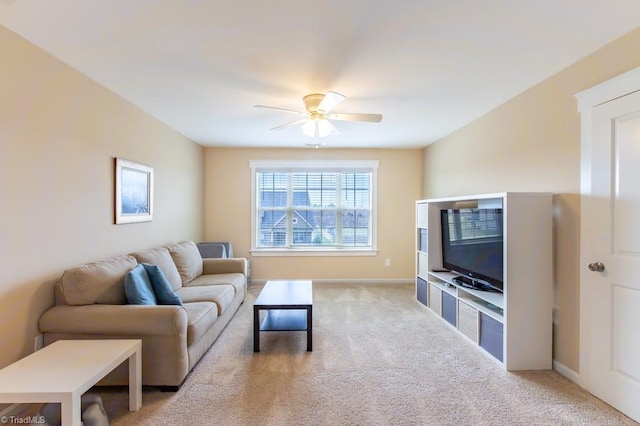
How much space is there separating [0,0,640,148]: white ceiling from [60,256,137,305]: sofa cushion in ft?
5.17

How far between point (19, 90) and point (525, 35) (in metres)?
3.28

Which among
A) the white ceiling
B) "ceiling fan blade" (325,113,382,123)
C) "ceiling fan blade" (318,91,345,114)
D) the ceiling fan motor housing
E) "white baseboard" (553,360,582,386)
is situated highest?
the white ceiling

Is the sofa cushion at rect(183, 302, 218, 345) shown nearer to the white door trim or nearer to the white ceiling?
the white ceiling

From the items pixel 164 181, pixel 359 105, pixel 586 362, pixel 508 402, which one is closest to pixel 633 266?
pixel 586 362

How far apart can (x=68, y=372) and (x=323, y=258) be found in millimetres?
4091

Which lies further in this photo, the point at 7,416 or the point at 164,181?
the point at 164,181

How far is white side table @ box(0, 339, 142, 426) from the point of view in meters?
1.53

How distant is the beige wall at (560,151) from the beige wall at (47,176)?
3.88 m

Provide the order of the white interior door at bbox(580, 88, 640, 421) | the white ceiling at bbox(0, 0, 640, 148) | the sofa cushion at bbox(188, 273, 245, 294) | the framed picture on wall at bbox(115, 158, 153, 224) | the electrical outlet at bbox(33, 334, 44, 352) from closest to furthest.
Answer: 1. the white ceiling at bbox(0, 0, 640, 148)
2. the white interior door at bbox(580, 88, 640, 421)
3. the electrical outlet at bbox(33, 334, 44, 352)
4. the framed picture on wall at bbox(115, 158, 153, 224)
5. the sofa cushion at bbox(188, 273, 245, 294)

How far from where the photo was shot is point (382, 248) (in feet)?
18.3

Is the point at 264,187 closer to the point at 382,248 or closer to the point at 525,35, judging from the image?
the point at 382,248

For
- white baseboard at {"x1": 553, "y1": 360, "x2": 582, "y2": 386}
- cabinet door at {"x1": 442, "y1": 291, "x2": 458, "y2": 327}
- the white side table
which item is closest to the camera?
the white side table

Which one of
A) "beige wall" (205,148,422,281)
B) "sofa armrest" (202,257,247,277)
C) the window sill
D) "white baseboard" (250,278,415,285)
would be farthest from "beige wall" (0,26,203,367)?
"white baseboard" (250,278,415,285)

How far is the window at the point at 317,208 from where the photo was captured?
221 inches
